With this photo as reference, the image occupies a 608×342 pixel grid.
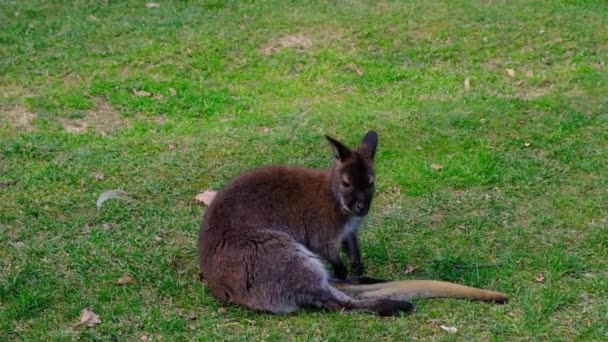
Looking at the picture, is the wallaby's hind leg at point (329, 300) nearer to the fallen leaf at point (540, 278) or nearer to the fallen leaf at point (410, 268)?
the fallen leaf at point (410, 268)

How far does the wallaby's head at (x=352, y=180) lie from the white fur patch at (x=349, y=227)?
141 millimetres

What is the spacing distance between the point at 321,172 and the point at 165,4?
661 centimetres

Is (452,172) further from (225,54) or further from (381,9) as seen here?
(381,9)

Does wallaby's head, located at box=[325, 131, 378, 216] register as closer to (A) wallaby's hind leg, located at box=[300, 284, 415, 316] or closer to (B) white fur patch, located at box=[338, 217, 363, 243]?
(B) white fur patch, located at box=[338, 217, 363, 243]

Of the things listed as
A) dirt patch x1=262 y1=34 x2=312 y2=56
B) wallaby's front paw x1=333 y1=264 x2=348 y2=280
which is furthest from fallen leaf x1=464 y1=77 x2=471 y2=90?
wallaby's front paw x1=333 y1=264 x2=348 y2=280

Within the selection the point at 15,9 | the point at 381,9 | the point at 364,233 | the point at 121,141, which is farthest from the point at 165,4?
the point at 364,233

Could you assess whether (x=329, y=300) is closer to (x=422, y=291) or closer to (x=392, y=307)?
(x=392, y=307)

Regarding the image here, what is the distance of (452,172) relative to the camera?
767 centimetres

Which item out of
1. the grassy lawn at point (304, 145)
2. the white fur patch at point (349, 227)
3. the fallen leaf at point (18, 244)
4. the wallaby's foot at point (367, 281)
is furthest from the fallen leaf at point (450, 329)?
the fallen leaf at point (18, 244)

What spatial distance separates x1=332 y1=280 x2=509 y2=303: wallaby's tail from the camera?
5.58 meters

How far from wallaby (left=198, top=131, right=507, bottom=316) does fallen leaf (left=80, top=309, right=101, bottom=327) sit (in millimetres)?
703

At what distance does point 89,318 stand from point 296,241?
1.34m

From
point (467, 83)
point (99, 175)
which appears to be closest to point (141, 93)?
point (99, 175)

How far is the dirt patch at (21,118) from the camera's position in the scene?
8633 mm
